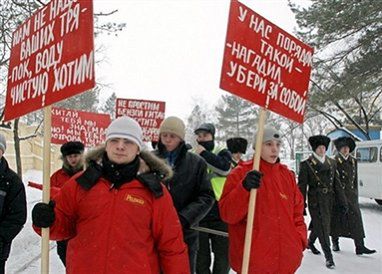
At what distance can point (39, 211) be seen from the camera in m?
2.67

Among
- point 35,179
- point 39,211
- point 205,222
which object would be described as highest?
point 39,211

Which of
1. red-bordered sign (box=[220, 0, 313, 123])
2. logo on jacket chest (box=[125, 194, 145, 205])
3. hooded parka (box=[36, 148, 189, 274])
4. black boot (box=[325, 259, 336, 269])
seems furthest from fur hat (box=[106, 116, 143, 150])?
black boot (box=[325, 259, 336, 269])

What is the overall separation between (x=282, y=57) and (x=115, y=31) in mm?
9192

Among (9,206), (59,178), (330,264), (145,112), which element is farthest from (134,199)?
(145,112)

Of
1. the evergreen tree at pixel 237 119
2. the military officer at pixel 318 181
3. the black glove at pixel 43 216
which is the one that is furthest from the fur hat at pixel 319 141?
the evergreen tree at pixel 237 119

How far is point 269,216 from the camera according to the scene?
358 centimetres

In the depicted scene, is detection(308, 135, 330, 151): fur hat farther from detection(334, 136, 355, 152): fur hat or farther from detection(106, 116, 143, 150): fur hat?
detection(106, 116, 143, 150): fur hat

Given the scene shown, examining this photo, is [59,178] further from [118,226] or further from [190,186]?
[118,226]

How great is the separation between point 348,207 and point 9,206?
5668 millimetres

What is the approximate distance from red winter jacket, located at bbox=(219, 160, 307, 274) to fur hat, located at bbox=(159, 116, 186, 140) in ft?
2.01

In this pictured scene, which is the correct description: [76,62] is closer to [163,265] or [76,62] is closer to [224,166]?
[163,265]

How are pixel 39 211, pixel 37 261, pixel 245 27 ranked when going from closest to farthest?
pixel 39 211
pixel 245 27
pixel 37 261

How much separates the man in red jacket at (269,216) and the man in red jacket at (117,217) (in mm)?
A: 829

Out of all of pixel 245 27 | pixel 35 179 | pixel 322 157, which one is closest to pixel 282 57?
pixel 245 27
